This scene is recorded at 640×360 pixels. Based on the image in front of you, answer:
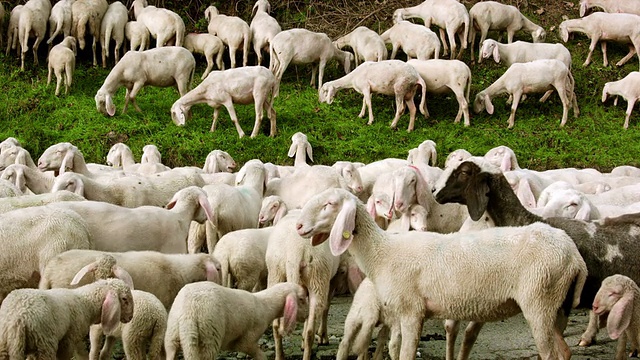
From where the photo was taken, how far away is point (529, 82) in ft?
63.5

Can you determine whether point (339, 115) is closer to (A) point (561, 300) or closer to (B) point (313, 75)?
(B) point (313, 75)

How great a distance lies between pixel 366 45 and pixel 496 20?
3482mm

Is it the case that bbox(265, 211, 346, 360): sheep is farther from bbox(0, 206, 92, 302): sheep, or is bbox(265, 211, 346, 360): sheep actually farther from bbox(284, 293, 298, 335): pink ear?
bbox(0, 206, 92, 302): sheep

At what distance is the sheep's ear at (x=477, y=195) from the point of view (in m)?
8.68

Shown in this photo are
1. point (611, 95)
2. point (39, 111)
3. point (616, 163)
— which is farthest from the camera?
point (611, 95)

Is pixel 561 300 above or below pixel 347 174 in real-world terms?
above

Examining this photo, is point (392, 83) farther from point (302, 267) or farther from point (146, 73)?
point (302, 267)

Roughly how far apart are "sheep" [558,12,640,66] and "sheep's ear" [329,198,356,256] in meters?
16.3

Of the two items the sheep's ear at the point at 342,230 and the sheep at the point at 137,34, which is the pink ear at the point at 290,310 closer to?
the sheep's ear at the point at 342,230

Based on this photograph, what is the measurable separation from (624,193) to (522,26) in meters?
11.9

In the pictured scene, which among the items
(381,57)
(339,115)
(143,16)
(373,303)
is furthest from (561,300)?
(143,16)

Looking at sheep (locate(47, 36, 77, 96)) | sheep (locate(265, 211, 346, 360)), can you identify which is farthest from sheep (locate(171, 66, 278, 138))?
sheep (locate(265, 211, 346, 360))

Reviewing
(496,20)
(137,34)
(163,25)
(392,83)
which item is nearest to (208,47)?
(163,25)

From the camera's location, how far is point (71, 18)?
21219mm
